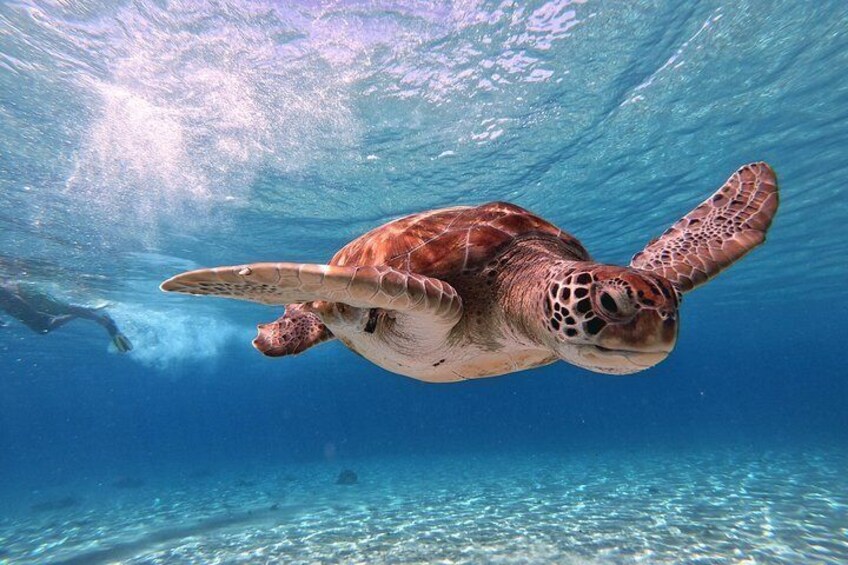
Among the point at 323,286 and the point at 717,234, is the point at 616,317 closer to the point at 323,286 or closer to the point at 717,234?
the point at 323,286

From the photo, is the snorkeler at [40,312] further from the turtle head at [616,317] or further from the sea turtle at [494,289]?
the turtle head at [616,317]

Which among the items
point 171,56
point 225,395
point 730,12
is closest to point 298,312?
point 171,56

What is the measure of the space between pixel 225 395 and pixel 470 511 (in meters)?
123

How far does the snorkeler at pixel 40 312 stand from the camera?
1875 centimetres

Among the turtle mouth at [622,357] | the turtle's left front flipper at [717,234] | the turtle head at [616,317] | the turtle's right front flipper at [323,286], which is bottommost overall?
the turtle mouth at [622,357]

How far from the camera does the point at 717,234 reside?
455 cm

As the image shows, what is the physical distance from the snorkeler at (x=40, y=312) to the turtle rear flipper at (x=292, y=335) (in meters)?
16.5

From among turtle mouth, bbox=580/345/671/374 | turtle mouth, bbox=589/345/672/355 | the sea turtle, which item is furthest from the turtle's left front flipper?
turtle mouth, bbox=589/345/672/355

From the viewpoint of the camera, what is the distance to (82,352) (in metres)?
45.0

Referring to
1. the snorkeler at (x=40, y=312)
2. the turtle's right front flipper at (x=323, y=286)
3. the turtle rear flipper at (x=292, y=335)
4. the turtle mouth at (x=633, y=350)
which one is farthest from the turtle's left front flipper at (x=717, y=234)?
the snorkeler at (x=40, y=312)

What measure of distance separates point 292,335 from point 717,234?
498 cm

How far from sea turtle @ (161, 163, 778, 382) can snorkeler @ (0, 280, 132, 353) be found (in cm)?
1852

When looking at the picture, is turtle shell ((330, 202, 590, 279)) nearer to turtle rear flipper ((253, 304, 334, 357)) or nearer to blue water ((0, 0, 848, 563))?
turtle rear flipper ((253, 304, 334, 357))

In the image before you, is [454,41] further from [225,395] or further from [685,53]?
[225,395]
